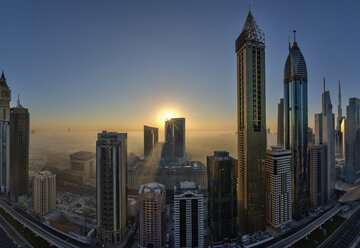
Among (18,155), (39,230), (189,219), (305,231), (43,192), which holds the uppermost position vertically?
(18,155)

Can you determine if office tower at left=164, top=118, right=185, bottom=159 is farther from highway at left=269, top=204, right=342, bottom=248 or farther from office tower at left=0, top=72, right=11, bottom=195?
office tower at left=0, top=72, right=11, bottom=195

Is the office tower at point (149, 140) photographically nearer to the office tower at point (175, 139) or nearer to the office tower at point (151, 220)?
the office tower at point (175, 139)

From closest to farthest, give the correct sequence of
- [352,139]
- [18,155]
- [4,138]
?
[18,155], [4,138], [352,139]

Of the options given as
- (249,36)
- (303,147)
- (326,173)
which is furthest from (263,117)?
(326,173)

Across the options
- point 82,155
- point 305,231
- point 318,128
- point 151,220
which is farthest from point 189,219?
point 318,128

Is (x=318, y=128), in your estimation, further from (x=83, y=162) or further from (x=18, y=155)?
(x=18, y=155)

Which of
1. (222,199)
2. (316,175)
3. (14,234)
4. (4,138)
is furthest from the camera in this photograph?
(4,138)
